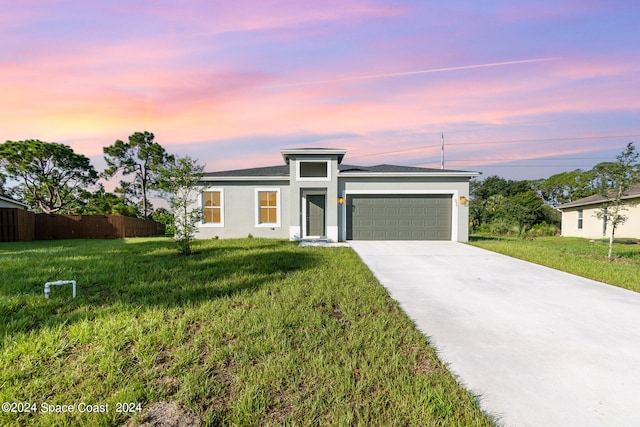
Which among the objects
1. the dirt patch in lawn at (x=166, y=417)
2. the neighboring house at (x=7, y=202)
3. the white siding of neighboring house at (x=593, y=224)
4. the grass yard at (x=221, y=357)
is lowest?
the dirt patch in lawn at (x=166, y=417)

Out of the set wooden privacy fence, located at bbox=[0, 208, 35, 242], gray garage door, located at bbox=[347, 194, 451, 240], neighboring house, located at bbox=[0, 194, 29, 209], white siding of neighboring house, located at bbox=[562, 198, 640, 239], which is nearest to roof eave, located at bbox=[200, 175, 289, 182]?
gray garage door, located at bbox=[347, 194, 451, 240]

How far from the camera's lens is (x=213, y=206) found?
12.4m

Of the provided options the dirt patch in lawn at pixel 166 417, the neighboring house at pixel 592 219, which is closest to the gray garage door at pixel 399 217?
the neighboring house at pixel 592 219

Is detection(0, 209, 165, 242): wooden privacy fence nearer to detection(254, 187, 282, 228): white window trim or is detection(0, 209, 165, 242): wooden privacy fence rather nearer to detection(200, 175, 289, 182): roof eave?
detection(200, 175, 289, 182): roof eave

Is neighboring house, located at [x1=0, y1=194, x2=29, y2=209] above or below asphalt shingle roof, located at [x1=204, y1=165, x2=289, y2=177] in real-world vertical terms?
below

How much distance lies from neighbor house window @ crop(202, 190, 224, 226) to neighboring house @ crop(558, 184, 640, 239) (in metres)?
17.7

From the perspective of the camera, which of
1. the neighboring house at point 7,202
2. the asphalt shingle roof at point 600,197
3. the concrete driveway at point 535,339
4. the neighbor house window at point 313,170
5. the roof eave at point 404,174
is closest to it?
the concrete driveway at point 535,339

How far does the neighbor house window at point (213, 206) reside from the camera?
12.4 meters

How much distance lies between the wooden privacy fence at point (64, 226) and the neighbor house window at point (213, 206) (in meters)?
10.6

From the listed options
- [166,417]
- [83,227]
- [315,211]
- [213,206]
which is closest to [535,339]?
[166,417]

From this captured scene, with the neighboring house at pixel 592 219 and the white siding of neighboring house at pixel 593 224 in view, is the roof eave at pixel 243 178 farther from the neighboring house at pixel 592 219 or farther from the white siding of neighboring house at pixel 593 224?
the neighboring house at pixel 592 219

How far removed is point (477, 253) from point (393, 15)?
722cm

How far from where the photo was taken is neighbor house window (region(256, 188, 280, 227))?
1248cm

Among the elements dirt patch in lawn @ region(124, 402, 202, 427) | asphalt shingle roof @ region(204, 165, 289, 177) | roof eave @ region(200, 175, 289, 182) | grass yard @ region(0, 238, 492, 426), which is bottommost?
dirt patch in lawn @ region(124, 402, 202, 427)
